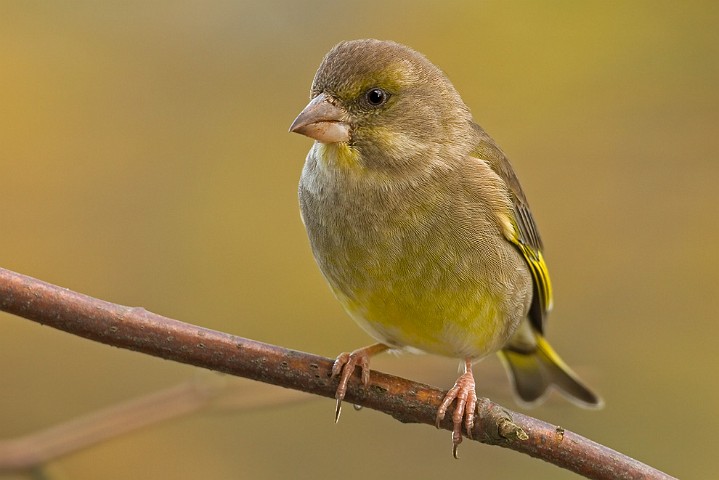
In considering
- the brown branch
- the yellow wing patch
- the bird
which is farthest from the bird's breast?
the brown branch

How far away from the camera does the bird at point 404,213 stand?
417 centimetres

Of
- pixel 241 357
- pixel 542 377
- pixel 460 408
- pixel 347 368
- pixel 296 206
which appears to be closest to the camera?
pixel 241 357

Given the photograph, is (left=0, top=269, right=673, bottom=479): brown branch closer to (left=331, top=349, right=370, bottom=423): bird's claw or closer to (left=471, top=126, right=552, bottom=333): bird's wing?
(left=331, top=349, right=370, bottom=423): bird's claw

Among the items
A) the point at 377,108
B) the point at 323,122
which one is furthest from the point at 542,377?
the point at 323,122

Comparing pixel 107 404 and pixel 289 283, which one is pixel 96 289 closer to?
pixel 107 404

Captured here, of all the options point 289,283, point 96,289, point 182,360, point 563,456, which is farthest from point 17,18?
point 563,456

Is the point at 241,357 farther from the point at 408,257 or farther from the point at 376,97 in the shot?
the point at 376,97

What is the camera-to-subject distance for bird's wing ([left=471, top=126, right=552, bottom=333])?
4727 mm

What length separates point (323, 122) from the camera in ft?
13.3

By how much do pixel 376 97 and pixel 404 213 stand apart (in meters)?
0.49

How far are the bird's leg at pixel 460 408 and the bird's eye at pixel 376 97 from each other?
3.91 ft

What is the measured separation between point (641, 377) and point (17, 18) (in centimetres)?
516

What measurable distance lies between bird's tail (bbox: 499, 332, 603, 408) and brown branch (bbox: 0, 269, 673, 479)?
1.63m

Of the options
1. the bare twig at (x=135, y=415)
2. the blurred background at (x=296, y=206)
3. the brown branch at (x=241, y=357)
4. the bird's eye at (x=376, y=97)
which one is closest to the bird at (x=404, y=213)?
the bird's eye at (x=376, y=97)
